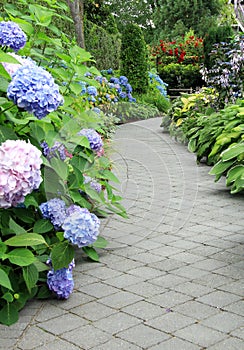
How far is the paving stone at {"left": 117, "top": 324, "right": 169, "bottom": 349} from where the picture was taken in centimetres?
261

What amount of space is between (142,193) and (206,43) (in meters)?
9.37

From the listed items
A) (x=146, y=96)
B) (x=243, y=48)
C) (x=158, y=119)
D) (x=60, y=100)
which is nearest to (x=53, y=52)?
(x=60, y=100)

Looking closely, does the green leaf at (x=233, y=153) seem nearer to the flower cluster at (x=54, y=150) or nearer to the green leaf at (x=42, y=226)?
the flower cluster at (x=54, y=150)

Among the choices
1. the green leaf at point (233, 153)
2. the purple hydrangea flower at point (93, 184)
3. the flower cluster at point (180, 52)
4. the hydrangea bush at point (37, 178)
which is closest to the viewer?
the hydrangea bush at point (37, 178)

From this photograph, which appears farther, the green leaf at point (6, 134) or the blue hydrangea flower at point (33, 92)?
the green leaf at point (6, 134)

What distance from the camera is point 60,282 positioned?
10.0 feet

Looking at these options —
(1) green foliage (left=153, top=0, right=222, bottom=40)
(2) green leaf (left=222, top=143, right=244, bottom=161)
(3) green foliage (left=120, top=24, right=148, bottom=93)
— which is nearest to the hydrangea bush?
(2) green leaf (left=222, top=143, right=244, bottom=161)

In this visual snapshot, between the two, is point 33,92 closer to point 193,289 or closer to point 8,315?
point 8,315

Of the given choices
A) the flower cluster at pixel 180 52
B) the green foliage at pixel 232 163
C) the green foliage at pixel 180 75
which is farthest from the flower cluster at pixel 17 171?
the flower cluster at pixel 180 52

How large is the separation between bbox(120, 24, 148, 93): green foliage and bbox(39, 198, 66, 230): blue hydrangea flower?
10.7m

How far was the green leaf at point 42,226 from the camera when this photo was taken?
3.16 m

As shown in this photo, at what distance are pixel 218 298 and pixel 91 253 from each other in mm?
928

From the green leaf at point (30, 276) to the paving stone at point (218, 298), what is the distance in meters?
0.87

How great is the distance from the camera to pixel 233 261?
3.72 m
